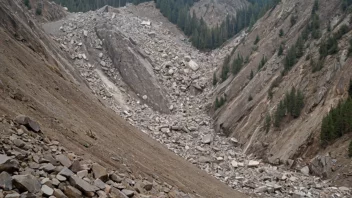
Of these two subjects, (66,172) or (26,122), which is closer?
(66,172)

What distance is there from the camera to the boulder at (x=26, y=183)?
7855 mm

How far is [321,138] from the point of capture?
1142 inches

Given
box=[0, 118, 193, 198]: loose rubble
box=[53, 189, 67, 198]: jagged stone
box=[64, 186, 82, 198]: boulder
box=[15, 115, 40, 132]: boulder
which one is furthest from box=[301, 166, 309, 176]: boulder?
box=[53, 189, 67, 198]: jagged stone

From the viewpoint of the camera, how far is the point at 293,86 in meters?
36.8

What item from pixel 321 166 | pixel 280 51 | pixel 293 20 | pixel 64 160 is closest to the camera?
pixel 64 160

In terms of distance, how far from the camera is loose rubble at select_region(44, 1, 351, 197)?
86.5ft

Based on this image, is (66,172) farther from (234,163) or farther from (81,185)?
(234,163)

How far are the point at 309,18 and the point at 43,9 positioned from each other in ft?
166

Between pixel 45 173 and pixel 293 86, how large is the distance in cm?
3294

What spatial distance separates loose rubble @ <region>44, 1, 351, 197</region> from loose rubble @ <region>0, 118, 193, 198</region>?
0.10 metres

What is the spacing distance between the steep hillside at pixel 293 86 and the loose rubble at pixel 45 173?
2121 cm

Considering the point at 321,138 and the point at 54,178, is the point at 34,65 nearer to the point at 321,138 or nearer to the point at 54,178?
the point at 54,178

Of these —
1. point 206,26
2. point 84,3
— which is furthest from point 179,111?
point 84,3

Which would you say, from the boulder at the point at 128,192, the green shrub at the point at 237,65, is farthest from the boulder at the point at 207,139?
the boulder at the point at 128,192
